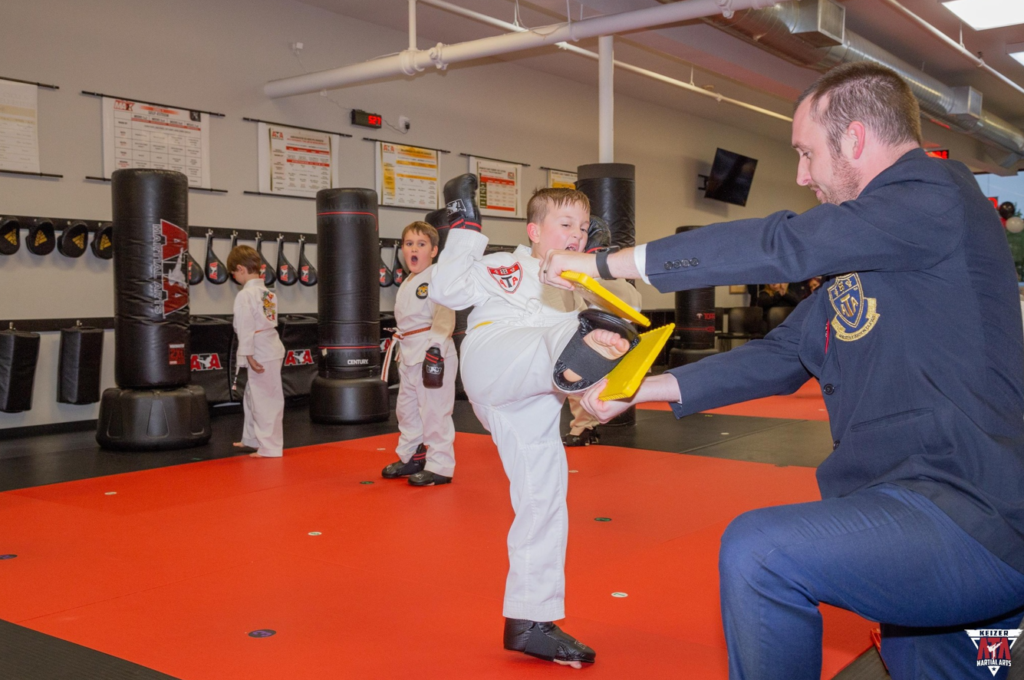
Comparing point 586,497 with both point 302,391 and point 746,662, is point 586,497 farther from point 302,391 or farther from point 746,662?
point 302,391

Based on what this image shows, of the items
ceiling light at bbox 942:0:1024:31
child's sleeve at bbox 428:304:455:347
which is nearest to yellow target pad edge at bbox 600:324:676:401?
child's sleeve at bbox 428:304:455:347

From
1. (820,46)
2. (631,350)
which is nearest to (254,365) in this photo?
(631,350)

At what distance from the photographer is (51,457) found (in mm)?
5523

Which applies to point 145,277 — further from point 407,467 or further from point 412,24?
point 412,24

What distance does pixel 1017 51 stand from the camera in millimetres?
9508

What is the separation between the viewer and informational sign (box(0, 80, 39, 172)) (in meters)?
6.29

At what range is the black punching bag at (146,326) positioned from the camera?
5711mm

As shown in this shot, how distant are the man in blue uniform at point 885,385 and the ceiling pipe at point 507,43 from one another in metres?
4.87

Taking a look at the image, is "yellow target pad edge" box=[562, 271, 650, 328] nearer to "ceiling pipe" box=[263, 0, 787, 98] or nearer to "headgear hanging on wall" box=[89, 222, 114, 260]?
"ceiling pipe" box=[263, 0, 787, 98]

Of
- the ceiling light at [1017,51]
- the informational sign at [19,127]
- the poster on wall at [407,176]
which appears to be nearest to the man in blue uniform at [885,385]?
the informational sign at [19,127]

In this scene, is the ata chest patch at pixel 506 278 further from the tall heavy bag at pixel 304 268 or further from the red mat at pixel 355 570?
the tall heavy bag at pixel 304 268

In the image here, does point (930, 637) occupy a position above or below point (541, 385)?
below

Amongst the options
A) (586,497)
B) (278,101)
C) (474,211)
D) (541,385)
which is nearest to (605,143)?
(278,101)

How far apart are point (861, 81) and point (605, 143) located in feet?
19.6
